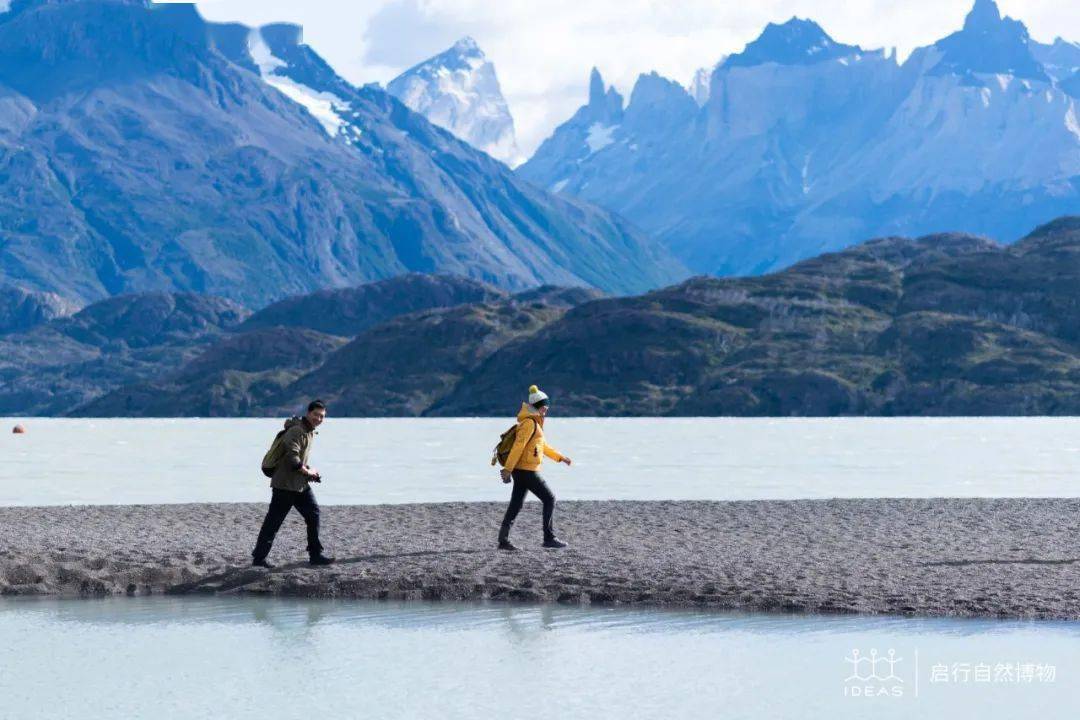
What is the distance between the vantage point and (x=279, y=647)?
24094 millimetres

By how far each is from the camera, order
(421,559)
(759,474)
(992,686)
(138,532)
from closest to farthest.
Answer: (992,686) → (421,559) → (138,532) → (759,474)

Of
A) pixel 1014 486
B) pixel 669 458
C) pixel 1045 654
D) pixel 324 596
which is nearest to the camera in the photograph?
pixel 1045 654

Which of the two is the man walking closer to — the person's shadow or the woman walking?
the person's shadow

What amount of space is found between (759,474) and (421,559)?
178ft

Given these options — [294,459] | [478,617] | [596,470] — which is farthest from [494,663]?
[596,470]

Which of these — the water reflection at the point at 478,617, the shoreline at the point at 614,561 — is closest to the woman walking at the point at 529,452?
the shoreline at the point at 614,561

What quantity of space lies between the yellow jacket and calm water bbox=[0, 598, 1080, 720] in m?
4.30

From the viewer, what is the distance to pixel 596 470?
298 feet

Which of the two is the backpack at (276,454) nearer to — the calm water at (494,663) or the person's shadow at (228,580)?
the person's shadow at (228,580)

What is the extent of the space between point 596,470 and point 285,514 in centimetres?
6149

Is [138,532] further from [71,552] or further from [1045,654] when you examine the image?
[1045,654]

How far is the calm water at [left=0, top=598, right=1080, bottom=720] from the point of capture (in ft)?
64.6

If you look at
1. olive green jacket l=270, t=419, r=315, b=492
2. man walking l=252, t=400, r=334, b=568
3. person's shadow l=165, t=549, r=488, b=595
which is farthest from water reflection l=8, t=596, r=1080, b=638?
olive green jacket l=270, t=419, r=315, b=492

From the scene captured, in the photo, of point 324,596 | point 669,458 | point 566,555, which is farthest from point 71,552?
point 669,458
